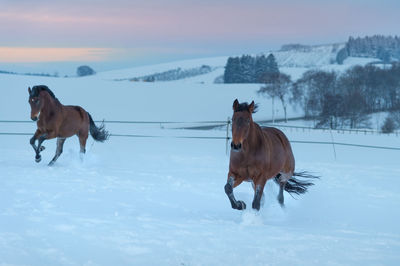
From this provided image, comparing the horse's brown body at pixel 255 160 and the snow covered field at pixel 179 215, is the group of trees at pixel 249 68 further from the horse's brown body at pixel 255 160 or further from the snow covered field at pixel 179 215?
the horse's brown body at pixel 255 160

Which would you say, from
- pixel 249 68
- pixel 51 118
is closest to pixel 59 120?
pixel 51 118

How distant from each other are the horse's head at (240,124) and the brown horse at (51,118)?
511 centimetres

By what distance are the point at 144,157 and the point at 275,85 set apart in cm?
4083

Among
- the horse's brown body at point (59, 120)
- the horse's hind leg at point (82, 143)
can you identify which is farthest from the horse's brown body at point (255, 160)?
the horse's hind leg at point (82, 143)

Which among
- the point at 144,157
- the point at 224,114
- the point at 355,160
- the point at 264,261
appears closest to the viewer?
the point at 264,261

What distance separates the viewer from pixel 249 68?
61.1 m

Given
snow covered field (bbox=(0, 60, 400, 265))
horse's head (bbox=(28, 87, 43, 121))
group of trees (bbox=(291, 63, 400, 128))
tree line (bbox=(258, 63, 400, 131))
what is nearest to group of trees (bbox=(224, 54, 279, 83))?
Result: tree line (bbox=(258, 63, 400, 131))

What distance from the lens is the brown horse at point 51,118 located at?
8945 mm

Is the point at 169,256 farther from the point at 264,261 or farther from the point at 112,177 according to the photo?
the point at 112,177

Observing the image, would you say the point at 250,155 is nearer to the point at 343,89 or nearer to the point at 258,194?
the point at 258,194

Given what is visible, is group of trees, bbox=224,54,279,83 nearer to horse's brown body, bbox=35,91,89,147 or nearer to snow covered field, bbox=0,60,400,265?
snow covered field, bbox=0,60,400,265

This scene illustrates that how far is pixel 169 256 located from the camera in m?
3.99

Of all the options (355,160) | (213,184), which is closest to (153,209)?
(213,184)

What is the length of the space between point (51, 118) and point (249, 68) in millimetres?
53269
